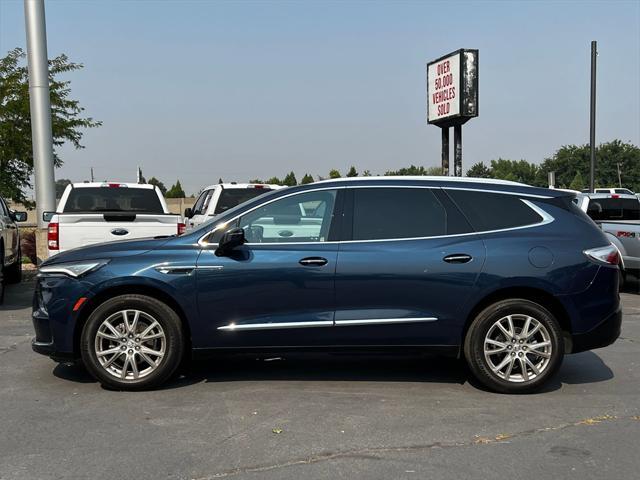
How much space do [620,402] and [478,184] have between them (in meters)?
2.10

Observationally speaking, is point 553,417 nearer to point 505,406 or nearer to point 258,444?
point 505,406

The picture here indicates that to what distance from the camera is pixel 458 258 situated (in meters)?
5.44

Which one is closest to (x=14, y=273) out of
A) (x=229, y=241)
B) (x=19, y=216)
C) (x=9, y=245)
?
(x=19, y=216)

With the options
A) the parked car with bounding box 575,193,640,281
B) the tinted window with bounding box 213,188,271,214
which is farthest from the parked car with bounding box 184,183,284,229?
the parked car with bounding box 575,193,640,281

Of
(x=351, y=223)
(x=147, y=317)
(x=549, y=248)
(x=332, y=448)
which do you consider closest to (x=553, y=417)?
(x=549, y=248)

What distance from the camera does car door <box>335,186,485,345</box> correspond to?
5391 millimetres

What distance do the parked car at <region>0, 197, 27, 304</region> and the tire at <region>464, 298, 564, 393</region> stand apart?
788cm

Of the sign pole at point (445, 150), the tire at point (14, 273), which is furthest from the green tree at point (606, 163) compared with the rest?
the tire at point (14, 273)

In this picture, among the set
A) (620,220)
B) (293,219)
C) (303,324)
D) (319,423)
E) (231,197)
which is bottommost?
(319,423)

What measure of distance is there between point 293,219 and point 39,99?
1337cm

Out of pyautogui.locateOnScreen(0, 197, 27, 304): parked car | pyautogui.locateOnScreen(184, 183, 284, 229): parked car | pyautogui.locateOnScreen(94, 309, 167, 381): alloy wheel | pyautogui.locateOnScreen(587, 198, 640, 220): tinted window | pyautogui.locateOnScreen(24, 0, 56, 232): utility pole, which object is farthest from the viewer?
pyautogui.locateOnScreen(24, 0, 56, 232): utility pole

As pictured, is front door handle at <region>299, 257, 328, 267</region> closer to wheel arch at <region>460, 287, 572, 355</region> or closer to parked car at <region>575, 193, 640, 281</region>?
wheel arch at <region>460, 287, 572, 355</region>

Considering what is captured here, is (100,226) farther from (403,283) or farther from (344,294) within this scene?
(403,283)

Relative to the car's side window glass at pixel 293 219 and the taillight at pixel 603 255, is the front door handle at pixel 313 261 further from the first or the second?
the taillight at pixel 603 255
